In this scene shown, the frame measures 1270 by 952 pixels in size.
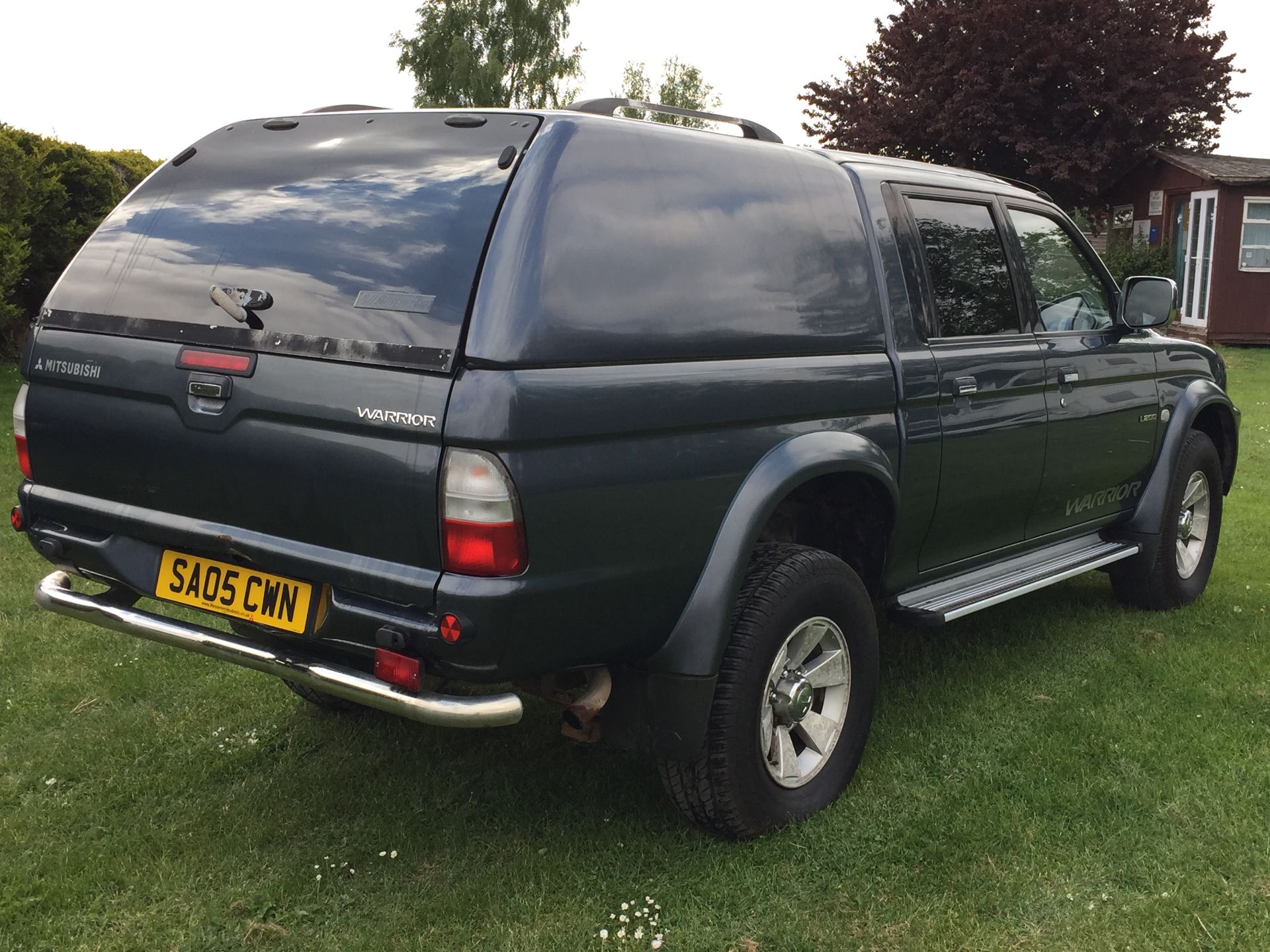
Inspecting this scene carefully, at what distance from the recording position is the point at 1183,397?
5359 mm

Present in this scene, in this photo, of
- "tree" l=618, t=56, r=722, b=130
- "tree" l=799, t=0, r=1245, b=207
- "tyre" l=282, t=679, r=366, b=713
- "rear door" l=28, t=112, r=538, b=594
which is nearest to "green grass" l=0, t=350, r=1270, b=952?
"tyre" l=282, t=679, r=366, b=713

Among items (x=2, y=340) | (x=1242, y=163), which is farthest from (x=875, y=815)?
(x=1242, y=163)

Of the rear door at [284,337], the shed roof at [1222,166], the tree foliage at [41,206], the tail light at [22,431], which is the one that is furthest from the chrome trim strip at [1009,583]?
the shed roof at [1222,166]

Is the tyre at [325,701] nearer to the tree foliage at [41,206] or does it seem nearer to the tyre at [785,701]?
the tyre at [785,701]

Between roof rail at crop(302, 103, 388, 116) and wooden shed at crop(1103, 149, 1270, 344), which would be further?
wooden shed at crop(1103, 149, 1270, 344)

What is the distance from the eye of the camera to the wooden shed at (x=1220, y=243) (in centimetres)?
1980

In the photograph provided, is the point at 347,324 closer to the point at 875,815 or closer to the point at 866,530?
the point at 866,530

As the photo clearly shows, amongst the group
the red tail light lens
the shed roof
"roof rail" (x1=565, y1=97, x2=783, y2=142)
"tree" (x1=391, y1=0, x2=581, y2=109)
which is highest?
"tree" (x1=391, y1=0, x2=581, y2=109)

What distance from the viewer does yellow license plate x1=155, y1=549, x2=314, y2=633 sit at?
2.90 meters

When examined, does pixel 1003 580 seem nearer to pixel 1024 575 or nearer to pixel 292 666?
pixel 1024 575

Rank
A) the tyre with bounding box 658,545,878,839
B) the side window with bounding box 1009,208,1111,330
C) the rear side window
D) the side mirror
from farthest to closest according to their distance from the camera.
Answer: the side mirror, the side window with bounding box 1009,208,1111,330, the tyre with bounding box 658,545,878,839, the rear side window

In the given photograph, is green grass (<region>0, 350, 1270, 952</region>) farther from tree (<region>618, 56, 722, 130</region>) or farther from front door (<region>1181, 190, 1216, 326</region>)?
tree (<region>618, 56, 722, 130</region>)

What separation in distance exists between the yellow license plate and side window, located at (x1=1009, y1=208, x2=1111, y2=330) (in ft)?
10.2

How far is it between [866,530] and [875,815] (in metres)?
0.90
